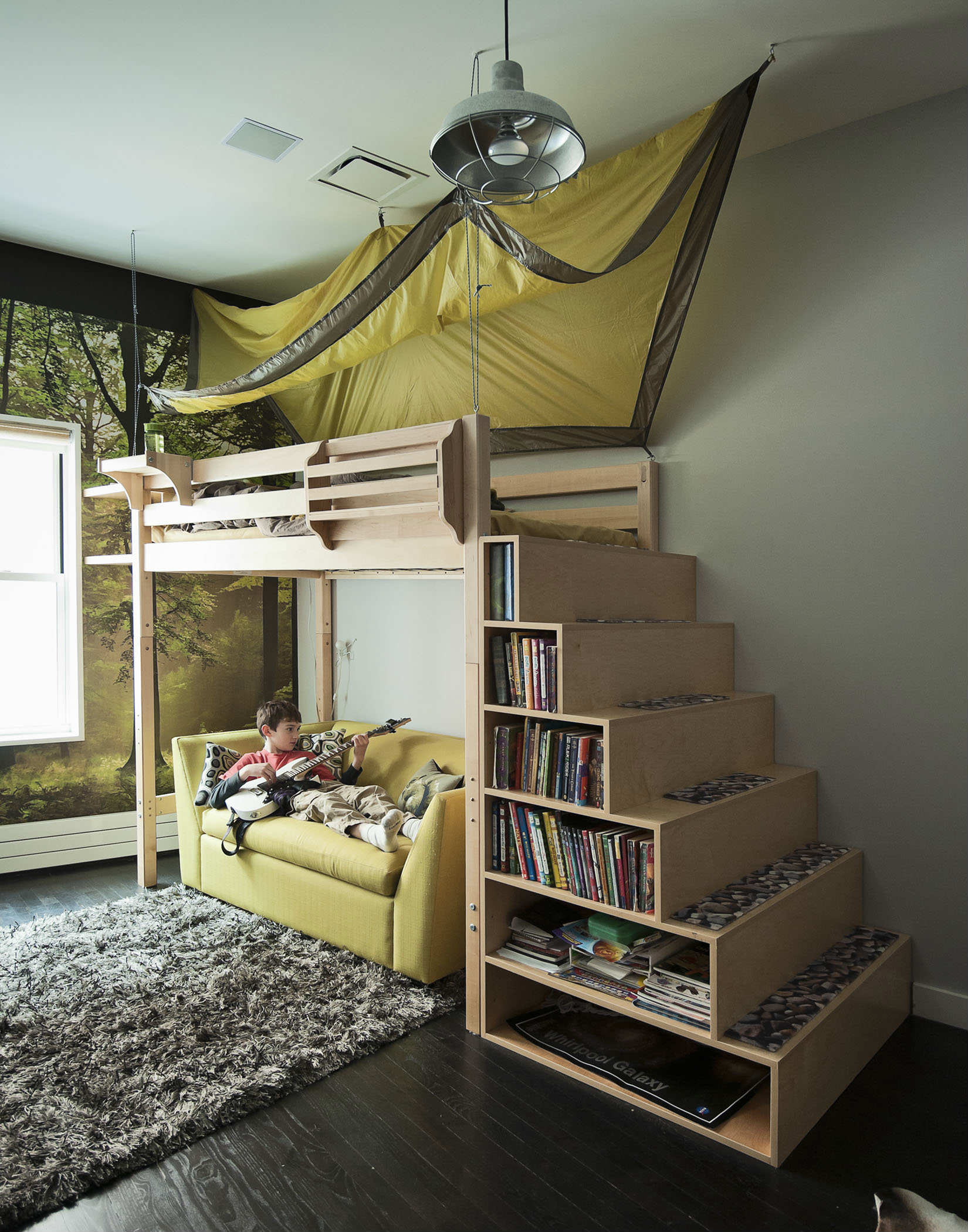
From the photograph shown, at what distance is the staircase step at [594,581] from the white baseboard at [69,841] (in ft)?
8.90

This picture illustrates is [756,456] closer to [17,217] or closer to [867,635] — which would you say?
[867,635]

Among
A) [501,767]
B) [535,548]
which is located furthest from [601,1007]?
[535,548]

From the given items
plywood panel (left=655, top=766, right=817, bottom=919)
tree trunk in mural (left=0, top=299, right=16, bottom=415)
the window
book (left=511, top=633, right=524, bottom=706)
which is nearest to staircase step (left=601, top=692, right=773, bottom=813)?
plywood panel (left=655, top=766, right=817, bottom=919)

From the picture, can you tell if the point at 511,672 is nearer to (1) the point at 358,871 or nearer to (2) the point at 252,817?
(1) the point at 358,871

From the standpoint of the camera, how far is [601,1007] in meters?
2.66

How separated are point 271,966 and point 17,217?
128 inches

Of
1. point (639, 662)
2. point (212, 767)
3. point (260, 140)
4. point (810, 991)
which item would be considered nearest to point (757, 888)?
point (810, 991)

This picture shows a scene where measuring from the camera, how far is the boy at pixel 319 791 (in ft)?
10.1

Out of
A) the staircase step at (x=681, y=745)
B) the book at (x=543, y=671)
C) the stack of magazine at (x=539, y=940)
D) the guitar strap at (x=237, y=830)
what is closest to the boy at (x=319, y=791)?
the guitar strap at (x=237, y=830)

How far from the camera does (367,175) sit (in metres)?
3.22

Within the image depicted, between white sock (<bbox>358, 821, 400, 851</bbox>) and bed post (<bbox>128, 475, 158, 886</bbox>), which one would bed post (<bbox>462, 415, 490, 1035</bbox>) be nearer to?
white sock (<bbox>358, 821, 400, 851</bbox>)

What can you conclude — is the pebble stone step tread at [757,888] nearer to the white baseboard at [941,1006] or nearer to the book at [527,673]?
the white baseboard at [941,1006]

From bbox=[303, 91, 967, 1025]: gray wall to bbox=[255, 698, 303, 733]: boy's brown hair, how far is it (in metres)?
1.76

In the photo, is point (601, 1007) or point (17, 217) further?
point (17, 217)
